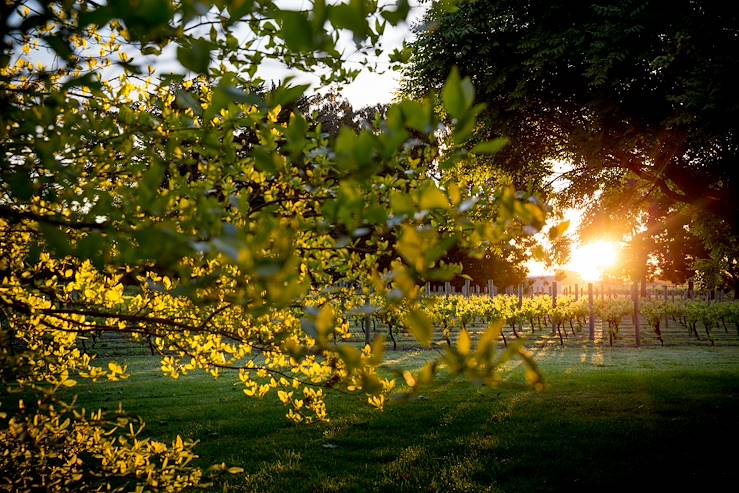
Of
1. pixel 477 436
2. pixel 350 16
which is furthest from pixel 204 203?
pixel 477 436

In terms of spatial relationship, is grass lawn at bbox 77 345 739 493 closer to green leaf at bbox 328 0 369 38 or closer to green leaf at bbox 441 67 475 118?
green leaf at bbox 441 67 475 118

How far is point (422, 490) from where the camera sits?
532 centimetres

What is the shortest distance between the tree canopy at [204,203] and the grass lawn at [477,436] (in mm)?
1774

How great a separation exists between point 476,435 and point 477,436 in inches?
2.0

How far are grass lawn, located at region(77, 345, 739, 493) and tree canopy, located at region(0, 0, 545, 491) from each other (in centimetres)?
177

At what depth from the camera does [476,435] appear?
7.27 metres

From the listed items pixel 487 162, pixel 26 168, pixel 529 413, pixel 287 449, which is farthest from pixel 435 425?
pixel 26 168

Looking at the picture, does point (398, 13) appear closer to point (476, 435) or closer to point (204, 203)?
point (204, 203)

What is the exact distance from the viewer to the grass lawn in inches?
223

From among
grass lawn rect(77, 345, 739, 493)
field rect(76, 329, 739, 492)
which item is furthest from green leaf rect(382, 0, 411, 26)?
field rect(76, 329, 739, 492)

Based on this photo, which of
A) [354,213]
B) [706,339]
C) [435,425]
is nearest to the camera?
[354,213]

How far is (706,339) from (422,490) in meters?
24.2

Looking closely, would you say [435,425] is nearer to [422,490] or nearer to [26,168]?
[422,490]

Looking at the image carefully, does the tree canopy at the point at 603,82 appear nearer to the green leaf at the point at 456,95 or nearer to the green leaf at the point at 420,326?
the green leaf at the point at 456,95
